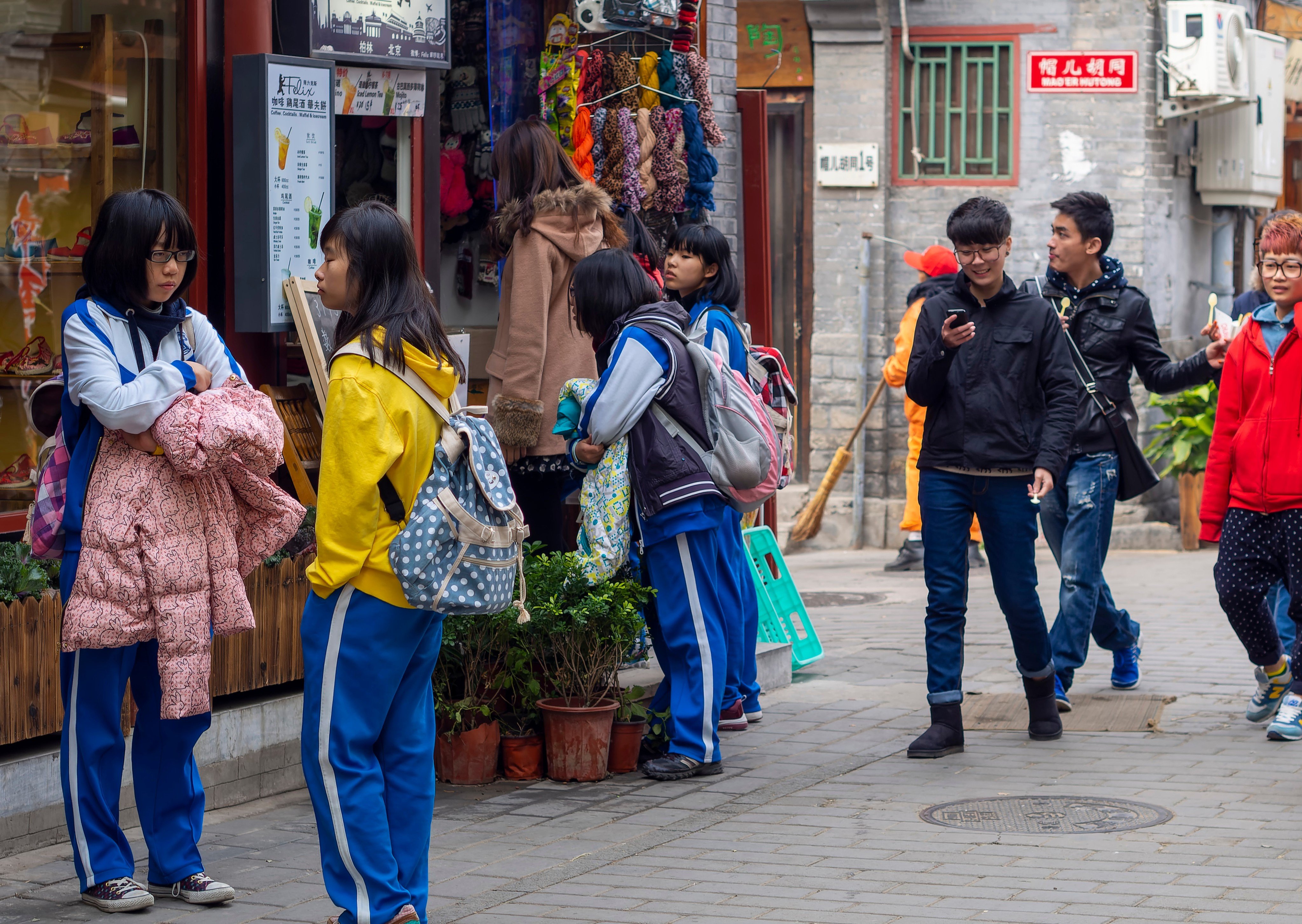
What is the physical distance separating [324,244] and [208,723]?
1.41m

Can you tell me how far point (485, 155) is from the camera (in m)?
8.33

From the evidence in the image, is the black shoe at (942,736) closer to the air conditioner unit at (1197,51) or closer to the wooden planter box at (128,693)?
the wooden planter box at (128,693)

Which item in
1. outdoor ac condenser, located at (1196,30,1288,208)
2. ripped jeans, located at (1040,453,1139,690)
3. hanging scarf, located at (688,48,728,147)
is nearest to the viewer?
ripped jeans, located at (1040,453,1139,690)

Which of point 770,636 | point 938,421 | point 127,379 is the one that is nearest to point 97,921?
point 127,379

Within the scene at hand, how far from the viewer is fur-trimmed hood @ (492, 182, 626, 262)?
23.2 ft

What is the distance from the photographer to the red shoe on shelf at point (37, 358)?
21.5 ft

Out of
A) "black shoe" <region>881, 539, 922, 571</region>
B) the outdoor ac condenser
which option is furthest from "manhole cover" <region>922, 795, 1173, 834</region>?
the outdoor ac condenser

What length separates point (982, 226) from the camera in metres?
6.54

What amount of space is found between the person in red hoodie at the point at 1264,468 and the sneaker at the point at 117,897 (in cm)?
426

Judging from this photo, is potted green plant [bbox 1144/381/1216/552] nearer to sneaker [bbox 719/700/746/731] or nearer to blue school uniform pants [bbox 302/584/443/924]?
sneaker [bbox 719/700/746/731]

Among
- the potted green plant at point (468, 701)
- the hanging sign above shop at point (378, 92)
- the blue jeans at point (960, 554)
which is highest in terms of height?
the hanging sign above shop at point (378, 92)

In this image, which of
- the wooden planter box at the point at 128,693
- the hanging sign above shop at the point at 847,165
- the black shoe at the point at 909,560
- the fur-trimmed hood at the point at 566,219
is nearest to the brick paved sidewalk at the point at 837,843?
the wooden planter box at the point at 128,693

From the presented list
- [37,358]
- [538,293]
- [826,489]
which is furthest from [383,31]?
[826,489]

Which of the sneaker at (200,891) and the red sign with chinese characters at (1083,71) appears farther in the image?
the red sign with chinese characters at (1083,71)
